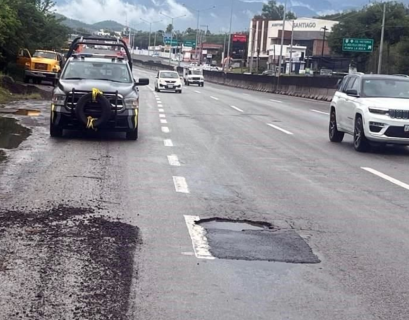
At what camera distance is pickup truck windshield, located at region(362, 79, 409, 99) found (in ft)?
58.6

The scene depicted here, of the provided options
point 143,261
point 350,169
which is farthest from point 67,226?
point 350,169

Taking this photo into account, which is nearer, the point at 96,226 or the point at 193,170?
the point at 96,226

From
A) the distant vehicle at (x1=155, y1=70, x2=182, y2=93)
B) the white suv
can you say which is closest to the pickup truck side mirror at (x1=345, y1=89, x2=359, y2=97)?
the white suv

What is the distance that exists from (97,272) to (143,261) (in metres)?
0.55

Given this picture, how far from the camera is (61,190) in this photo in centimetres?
1079

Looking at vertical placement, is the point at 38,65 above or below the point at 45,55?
below

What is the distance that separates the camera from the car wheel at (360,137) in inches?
683

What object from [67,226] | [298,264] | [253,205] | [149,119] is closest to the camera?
[298,264]

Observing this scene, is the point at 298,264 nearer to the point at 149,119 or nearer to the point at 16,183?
the point at 16,183

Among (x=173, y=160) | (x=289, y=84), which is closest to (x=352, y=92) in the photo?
(x=173, y=160)

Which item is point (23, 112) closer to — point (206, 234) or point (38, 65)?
point (206, 234)

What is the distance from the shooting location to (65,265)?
713cm

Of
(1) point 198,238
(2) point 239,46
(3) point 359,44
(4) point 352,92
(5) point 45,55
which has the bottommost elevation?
(1) point 198,238

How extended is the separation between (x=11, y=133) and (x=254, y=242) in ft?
35.8
